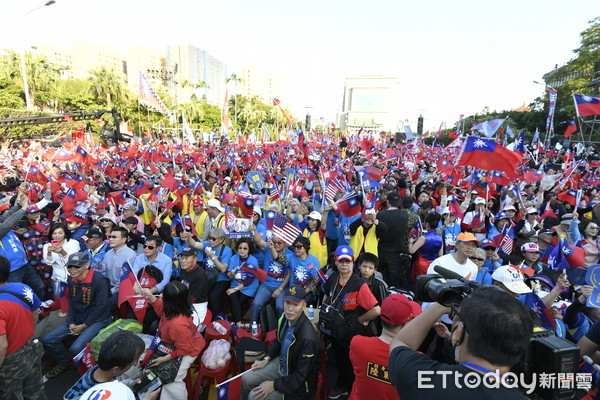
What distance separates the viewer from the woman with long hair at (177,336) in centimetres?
326

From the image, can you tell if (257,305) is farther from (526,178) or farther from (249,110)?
(249,110)

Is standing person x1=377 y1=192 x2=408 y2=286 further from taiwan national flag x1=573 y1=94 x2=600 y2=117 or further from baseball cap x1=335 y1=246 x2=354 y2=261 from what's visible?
taiwan national flag x1=573 y1=94 x2=600 y2=117

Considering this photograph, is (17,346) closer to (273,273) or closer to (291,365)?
(291,365)

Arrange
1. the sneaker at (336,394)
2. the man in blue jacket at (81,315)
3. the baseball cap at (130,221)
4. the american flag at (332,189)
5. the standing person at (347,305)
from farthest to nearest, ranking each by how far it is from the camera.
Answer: the american flag at (332,189), the baseball cap at (130,221), the man in blue jacket at (81,315), the sneaker at (336,394), the standing person at (347,305)

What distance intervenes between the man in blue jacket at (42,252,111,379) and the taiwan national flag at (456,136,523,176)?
21.3ft

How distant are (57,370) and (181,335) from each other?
226cm

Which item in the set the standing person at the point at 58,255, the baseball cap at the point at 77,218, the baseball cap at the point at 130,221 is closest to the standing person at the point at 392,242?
the baseball cap at the point at 130,221

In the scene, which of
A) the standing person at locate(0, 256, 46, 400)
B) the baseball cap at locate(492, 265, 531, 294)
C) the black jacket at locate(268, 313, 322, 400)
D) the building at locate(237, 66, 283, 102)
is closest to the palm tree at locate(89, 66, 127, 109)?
the standing person at locate(0, 256, 46, 400)

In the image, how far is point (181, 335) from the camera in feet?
10.8

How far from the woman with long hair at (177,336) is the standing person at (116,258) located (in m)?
1.96

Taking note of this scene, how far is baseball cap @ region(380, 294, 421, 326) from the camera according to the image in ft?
7.72

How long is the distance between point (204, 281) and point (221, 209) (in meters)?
2.25

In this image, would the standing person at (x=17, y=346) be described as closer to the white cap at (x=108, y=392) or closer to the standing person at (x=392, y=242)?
the white cap at (x=108, y=392)

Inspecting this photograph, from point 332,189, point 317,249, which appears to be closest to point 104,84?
point 332,189
